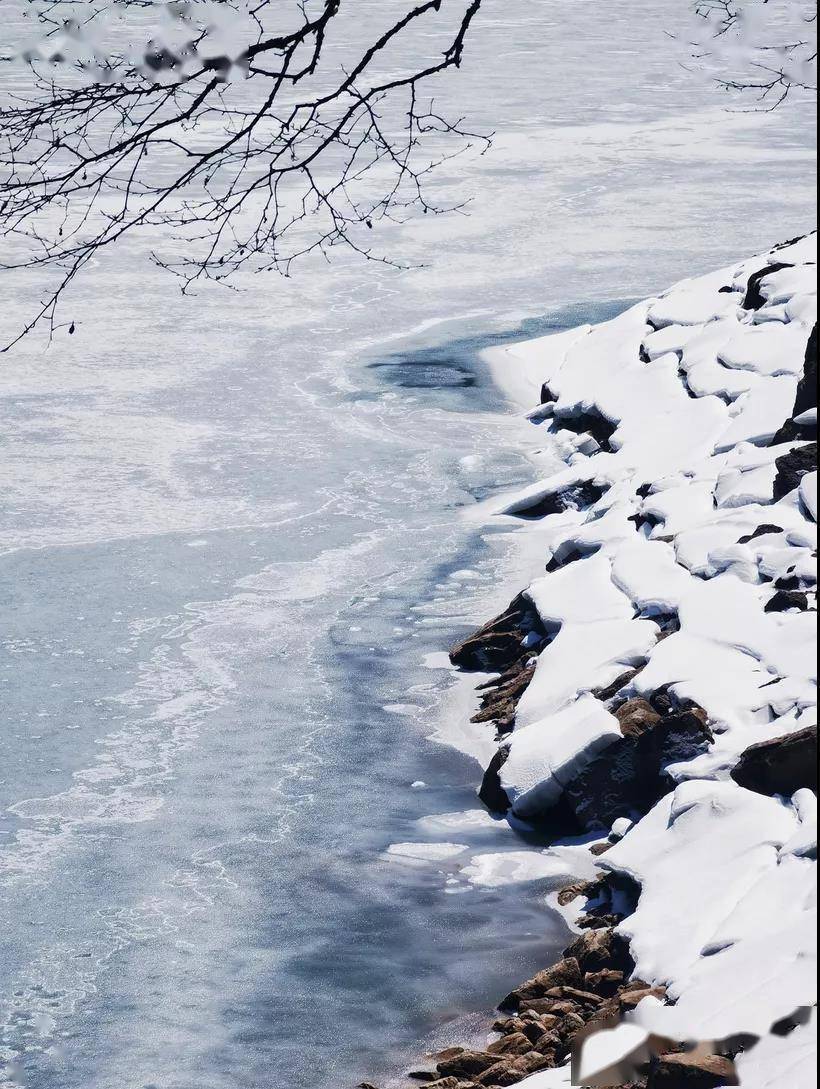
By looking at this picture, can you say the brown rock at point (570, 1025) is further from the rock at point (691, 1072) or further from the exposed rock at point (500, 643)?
the exposed rock at point (500, 643)

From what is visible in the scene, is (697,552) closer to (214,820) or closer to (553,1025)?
(214,820)

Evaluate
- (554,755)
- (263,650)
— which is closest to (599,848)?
(554,755)

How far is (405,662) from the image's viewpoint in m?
8.25

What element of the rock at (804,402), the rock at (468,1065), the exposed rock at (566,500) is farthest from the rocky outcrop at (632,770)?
the exposed rock at (566,500)

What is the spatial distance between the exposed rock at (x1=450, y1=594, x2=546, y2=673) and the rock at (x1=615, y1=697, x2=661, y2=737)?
4.92 ft

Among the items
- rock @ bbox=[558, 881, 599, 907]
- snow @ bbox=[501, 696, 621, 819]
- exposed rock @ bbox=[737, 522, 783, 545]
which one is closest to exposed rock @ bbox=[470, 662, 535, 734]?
snow @ bbox=[501, 696, 621, 819]

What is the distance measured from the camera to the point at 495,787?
21.9 feet

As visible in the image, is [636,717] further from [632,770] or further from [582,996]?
[582,996]

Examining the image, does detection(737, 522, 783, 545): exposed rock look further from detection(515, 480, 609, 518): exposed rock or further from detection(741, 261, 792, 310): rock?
detection(741, 261, 792, 310): rock

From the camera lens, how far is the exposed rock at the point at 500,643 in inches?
319

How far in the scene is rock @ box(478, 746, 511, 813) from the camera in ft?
21.7

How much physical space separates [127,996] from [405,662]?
3.20 m

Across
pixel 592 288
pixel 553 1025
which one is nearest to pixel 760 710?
pixel 553 1025

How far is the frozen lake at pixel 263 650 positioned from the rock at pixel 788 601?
1635 millimetres
